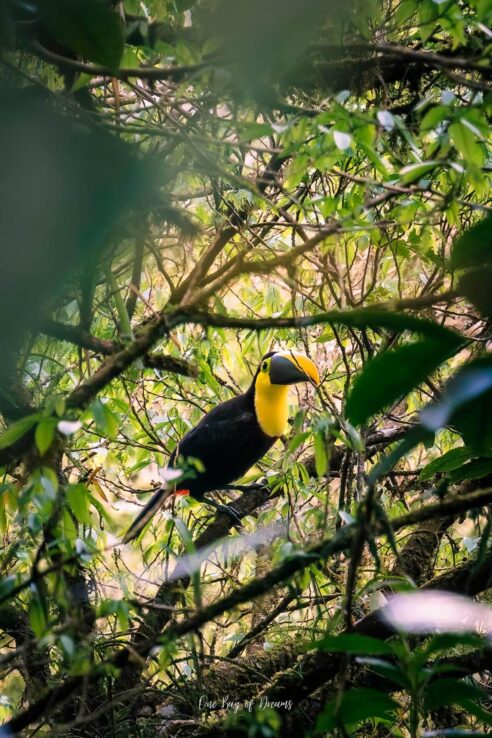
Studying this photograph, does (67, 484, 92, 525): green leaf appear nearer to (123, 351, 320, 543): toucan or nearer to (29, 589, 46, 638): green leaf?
(29, 589, 46, 638): green leaf

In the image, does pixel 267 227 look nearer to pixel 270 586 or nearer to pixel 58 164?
pixel 270 586

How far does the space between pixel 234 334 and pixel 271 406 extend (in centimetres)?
37

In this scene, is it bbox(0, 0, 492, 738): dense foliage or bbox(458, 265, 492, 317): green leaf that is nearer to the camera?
bbox(0, 0, 492, 738): dense foliage

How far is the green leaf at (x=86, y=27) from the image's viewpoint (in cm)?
59

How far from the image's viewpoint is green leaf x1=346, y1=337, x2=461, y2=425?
623 millimetres

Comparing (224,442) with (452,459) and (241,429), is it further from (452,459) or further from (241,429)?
(452,459)

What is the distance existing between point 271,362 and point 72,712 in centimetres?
140

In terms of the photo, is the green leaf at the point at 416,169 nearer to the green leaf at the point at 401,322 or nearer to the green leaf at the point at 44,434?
the green leaf at the point at 401,322

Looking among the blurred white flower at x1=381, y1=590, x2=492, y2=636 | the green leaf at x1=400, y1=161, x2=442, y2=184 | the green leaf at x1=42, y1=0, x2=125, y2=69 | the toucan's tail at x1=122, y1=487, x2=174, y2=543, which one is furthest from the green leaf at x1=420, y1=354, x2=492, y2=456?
the toucan's tail at x1=122, y1=487, x2=174, y2=543

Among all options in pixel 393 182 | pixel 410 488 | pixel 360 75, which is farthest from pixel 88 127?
pixel 410 488

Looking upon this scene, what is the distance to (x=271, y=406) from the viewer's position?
9.61 feet

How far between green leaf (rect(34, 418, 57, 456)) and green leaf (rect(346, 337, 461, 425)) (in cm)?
40

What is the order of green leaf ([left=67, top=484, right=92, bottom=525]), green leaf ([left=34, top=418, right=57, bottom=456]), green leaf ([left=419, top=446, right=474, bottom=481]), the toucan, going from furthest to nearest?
the toucan < green leaf ([left=419, top=446, right=474, bottom=481]) < green leaf ([left=67, top=484, right=92, bottom=525]) < green leaf ([left=34, top=418, right=57, bottom=456])

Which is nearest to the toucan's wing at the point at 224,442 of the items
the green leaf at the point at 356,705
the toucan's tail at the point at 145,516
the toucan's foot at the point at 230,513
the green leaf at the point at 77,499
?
the toucan's foot at the point at 230,513
